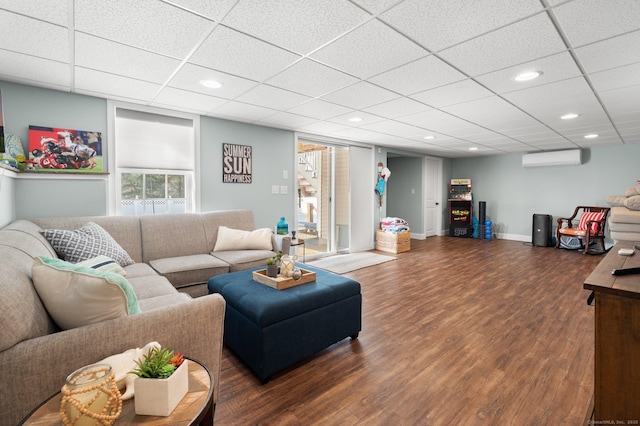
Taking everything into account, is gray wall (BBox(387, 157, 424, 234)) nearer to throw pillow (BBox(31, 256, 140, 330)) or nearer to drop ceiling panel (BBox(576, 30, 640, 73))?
drop ceiling panel (BBox(576, 30, 640, 73))

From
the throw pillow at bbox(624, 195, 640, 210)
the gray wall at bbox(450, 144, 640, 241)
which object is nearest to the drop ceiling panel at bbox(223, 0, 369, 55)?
the throw pillow at bbox(624, 195, 640, 210)

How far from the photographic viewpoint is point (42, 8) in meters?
1.76

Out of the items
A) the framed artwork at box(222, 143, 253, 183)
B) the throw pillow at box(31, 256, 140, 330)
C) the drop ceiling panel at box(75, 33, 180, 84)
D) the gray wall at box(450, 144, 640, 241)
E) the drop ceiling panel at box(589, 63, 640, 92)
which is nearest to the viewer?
the throw pillow at box(31, 256, 140, 330)

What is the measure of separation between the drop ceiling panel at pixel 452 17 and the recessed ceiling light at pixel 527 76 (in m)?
0.98

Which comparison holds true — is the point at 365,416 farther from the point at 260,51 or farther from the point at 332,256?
the point at 332,256

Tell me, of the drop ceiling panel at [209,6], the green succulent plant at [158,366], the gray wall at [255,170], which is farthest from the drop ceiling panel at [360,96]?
the green succulent plant at [158,366]

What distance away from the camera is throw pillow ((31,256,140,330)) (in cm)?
128

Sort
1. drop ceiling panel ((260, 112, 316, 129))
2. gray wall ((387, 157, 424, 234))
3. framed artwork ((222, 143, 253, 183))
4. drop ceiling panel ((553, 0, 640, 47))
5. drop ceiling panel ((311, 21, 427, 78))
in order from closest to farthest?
drop ceiling panel ((553, 0, 640, 47)), drop ceiling panel ((311, 21, 427, 78)), drop ceiling panel ((260, 112, 316, 129)), framed artwork ((222, 143, 253, 183)), gray wall ((387, 157, 424, 234))

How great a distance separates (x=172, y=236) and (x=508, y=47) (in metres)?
3.69

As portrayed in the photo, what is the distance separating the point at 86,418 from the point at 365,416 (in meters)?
1.36

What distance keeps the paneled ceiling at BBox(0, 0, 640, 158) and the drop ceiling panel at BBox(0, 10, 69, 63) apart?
0.01 m

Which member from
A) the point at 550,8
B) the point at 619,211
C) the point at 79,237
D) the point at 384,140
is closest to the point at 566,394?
the point at 550,8

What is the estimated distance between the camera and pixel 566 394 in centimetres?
188

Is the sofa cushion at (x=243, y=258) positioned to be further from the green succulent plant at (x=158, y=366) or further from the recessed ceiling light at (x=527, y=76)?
the recessed ceiling light at (x=527, y=76)
